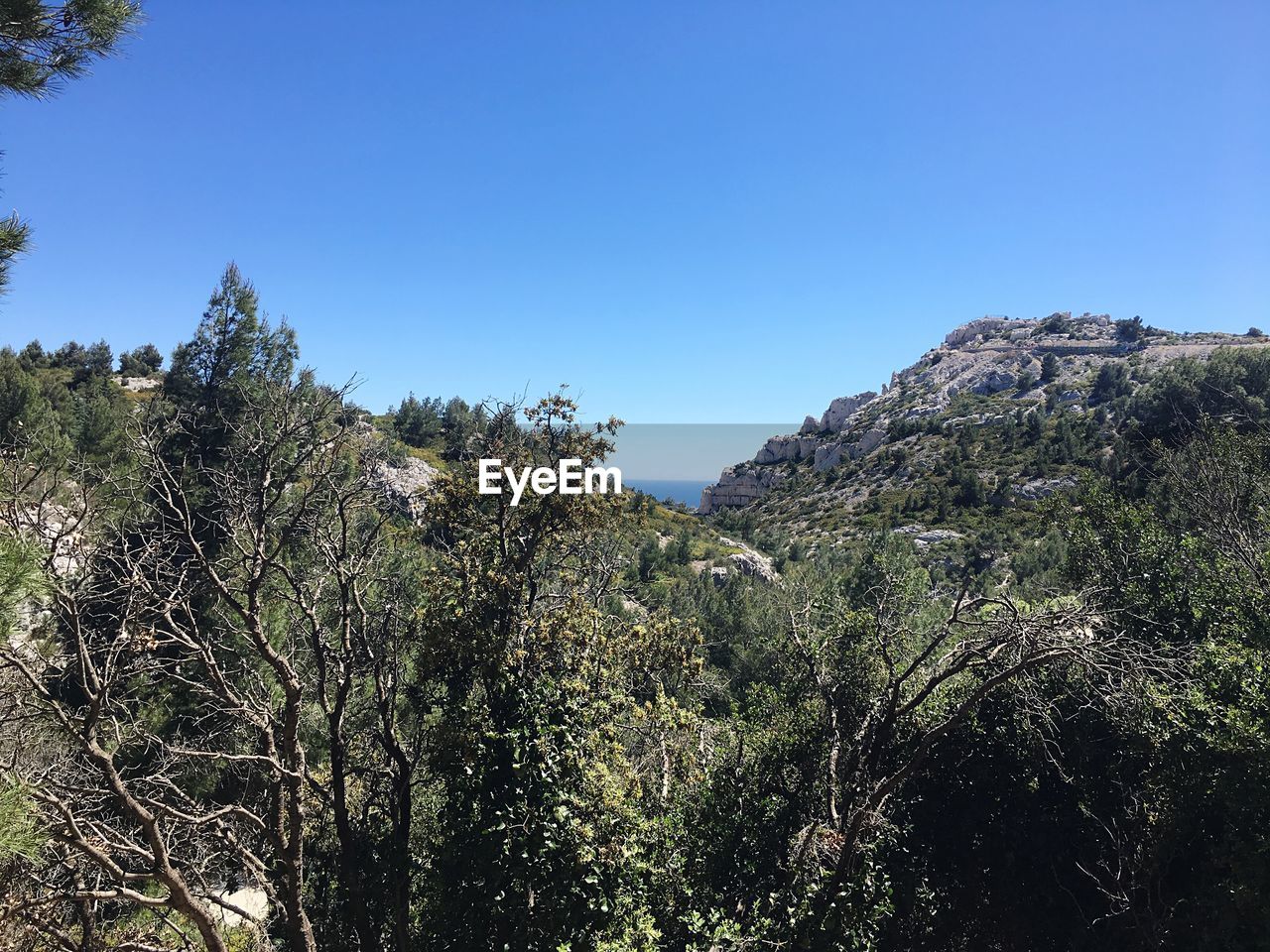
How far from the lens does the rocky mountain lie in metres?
68.4

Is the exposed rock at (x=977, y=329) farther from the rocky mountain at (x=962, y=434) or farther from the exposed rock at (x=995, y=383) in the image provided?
the exposed rock at (x=995, y=383)

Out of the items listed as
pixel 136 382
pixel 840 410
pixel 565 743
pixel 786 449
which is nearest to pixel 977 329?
pixel 840 410

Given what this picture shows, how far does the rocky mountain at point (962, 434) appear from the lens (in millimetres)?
68438

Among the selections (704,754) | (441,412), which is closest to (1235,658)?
(704,754)

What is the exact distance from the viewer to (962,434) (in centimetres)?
8438

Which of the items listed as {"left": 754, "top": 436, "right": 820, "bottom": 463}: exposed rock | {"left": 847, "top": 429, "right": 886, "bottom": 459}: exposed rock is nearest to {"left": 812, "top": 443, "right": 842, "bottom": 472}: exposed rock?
{"left": 847, "top": 429, "right": 886, "bottom": 459}: exposed rock

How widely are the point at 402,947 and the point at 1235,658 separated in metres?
11.0

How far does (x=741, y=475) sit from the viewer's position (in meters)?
124

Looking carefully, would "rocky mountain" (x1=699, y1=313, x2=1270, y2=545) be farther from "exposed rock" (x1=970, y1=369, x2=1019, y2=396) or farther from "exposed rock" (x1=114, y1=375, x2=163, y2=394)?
"exposed rock" (x1=114, y1=375, x2=163, y2=394)

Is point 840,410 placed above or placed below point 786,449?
above

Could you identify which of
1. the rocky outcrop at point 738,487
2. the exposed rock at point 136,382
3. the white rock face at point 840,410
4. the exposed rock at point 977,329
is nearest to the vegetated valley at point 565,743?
the exposed rock at point 136,382

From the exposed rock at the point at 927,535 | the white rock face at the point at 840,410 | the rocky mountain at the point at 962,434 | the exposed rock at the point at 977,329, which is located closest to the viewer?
the exposed rock at the point at 927,535

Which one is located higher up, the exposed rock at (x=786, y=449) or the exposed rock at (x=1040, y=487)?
the exposed rock at (x=786, y=449)

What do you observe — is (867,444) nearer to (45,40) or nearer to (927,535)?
(927,535)
